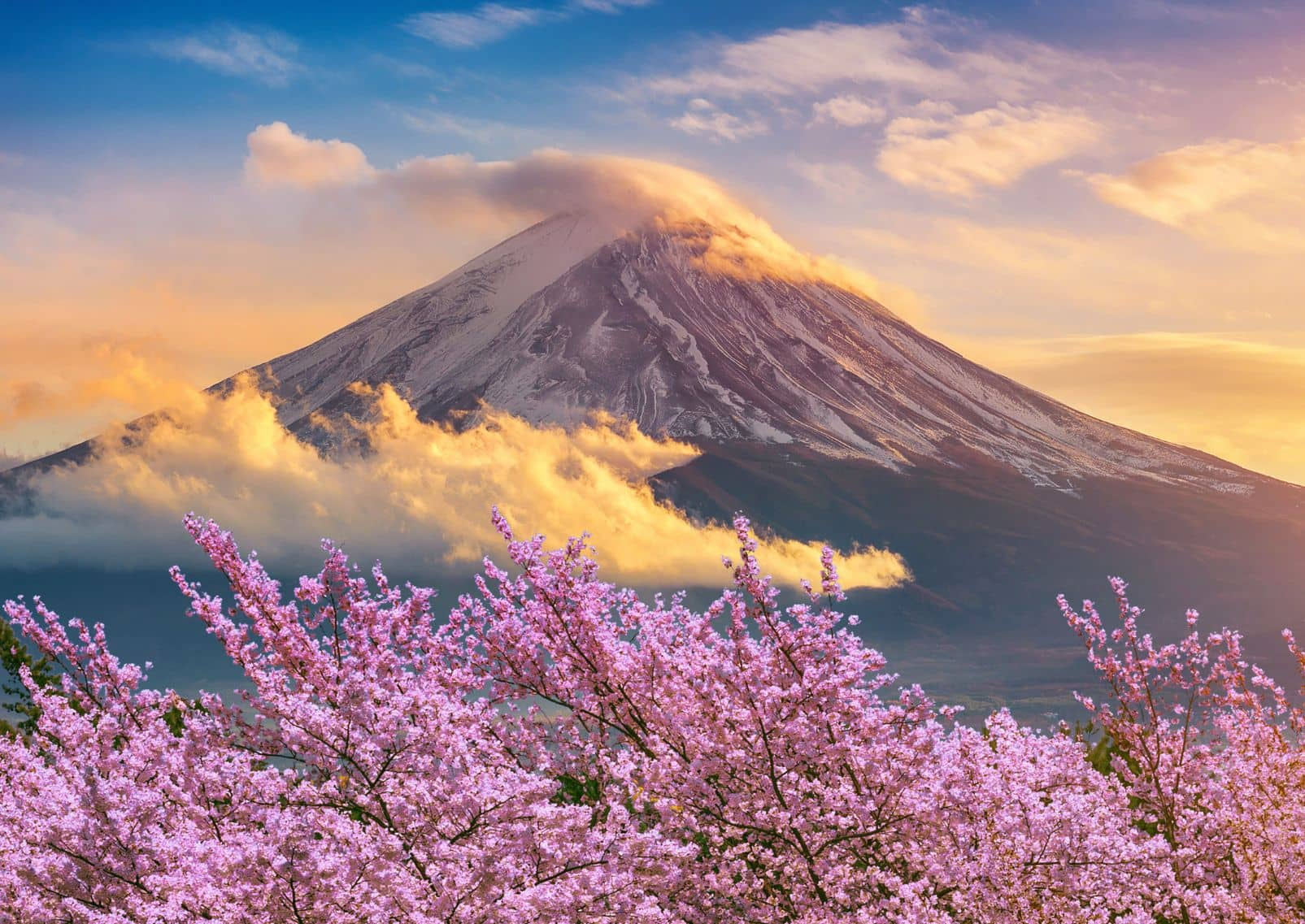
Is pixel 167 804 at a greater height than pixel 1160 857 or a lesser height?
greater

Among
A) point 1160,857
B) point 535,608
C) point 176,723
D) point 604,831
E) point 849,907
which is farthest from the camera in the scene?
point 176,723

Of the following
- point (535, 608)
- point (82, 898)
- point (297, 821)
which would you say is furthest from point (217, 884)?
point (535, 608)

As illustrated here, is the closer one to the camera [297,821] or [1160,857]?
[297,821]

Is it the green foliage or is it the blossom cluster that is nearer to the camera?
the blossom cluster

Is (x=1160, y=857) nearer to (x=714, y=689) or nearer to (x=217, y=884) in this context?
(x=714, y=689)

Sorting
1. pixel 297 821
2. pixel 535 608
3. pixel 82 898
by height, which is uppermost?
pixel 535 608

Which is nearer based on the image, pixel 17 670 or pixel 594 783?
pixel 594 783

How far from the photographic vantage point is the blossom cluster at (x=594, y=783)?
25.7 ft

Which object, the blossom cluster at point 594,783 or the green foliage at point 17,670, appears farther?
the green foliage at point 17,670

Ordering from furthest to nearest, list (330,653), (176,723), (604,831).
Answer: (176,723) < (330,653) < (604,831)

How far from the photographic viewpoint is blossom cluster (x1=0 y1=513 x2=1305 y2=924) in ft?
25.7

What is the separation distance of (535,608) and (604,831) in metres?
2.39

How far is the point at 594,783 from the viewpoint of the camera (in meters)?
11.3

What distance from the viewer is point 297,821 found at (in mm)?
7367
